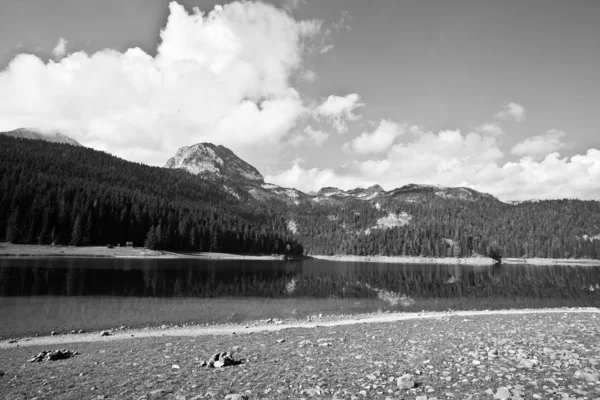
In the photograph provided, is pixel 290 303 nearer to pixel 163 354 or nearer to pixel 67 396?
pixel 163 354

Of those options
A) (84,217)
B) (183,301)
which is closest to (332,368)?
(183,301)

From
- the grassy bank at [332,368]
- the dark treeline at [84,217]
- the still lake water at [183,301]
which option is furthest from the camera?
the dark treeline at [84,217]

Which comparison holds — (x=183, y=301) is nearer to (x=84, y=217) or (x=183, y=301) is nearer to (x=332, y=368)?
(x=332, y=368)

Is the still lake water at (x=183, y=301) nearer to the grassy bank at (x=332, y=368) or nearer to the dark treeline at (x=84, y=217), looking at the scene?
the grassy bank at (x=332, y=368)

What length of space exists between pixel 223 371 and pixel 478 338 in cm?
1390

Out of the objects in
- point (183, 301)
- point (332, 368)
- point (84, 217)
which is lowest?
point (183, 301)

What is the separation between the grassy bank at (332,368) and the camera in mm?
10055

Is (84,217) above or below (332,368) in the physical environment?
above

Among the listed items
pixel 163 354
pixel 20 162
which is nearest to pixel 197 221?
pixel 20 162

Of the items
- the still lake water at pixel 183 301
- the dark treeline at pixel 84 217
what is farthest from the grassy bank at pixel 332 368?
the dark treeline at pixel 84 217

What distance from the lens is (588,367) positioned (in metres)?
11.1

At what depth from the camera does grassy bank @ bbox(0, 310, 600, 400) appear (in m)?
10.1

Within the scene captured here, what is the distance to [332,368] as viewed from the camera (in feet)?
42.7

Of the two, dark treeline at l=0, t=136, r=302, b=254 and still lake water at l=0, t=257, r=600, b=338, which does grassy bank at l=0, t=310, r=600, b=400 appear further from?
dark treeline at l=0, t=136, r=302, b=254
